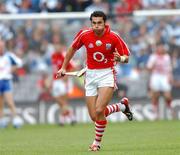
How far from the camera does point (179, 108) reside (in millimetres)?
25844

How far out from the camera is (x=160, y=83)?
84.1 ft

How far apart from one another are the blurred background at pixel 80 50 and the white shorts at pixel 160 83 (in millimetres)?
359

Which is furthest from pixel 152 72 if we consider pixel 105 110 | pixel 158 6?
pixel 105 110

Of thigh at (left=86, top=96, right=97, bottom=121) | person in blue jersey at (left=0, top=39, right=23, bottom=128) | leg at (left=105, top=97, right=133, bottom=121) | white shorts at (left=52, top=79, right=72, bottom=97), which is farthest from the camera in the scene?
white shorts at (left=52, top=79, right=72, bottom=97)

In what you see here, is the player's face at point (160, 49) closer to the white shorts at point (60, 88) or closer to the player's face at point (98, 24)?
the white shorts at point (60, 88)

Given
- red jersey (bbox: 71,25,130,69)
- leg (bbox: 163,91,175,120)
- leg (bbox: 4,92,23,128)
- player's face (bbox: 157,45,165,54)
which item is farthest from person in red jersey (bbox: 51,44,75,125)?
red jersey (bbox: 71,25,130,69)

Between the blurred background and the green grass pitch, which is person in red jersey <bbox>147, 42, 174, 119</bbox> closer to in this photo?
the blurred background

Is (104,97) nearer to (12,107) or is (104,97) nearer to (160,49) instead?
(12,107)

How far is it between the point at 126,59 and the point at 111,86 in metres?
0.66

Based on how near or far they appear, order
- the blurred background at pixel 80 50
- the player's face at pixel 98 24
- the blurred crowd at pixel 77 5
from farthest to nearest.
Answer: the blurred crowd at pixel 77 5 → the blurred background at pixel 80 50 → the player's face at pixel 98 24

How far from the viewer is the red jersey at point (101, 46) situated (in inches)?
518

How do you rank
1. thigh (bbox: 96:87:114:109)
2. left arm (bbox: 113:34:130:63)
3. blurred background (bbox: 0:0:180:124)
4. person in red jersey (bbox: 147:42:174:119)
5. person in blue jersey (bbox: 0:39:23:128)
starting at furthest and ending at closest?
blurred background (bbox: 0:0:180:124) → person in red jersey (bbox: 147:42:174:119) → person in blue jersey (bbox: 0:39:23:128) → thigh (bbox: 96:87:114:109) → left arm (bbox: 113:34:130:63)

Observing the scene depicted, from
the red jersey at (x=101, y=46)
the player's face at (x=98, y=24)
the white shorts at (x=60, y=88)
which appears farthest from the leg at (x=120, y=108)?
the white shorts at (x=60, y=88)

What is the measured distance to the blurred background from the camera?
25.7 m
